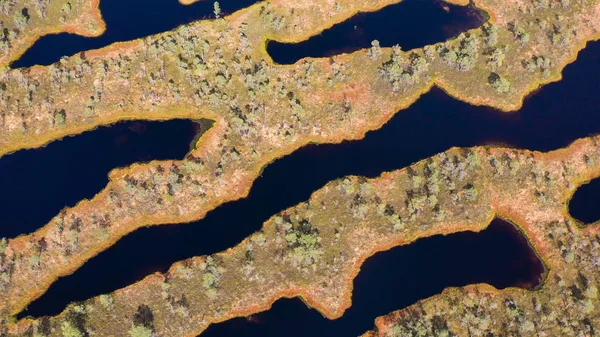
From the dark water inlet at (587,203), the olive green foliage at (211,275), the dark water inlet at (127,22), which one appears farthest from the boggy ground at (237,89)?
the dark water inlet at (587,203)

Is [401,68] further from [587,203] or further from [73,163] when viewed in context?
[73,163]

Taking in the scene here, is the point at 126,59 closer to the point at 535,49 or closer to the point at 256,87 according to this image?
the point at 256,87

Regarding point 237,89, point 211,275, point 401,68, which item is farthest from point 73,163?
point 401,68

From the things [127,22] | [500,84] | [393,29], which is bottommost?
[500,84]

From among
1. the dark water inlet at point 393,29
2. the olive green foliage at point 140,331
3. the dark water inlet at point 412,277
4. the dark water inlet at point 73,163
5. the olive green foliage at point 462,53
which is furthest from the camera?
the dark water inlet at point 393,29

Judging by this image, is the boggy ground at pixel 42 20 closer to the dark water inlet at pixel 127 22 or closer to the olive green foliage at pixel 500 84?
the dark water inlet at pixel 127 22

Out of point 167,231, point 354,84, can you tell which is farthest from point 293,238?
point 354,84
